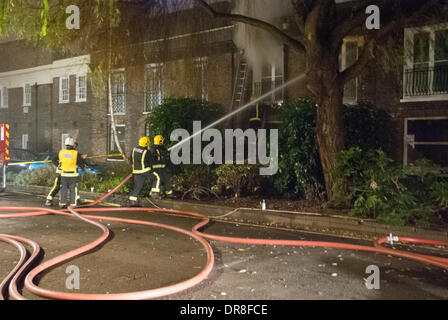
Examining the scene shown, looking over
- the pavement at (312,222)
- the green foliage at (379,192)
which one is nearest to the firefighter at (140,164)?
the pavement at (312,222)

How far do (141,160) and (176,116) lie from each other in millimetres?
2262

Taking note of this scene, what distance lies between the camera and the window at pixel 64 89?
25531 millimetres

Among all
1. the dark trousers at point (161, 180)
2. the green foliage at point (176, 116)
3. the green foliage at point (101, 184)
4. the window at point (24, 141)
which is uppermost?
the green foliage at point (176, 116)

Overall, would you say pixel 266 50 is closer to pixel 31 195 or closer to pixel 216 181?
pixel 216 181

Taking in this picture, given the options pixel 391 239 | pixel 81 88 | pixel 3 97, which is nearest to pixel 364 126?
pixel 391 239

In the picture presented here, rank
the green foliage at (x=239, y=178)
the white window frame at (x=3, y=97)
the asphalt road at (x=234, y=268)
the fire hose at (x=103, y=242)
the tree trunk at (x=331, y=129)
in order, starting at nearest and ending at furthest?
the fire hose at (x=103, y=242), the asphalt road at (x=234, y=268), the tree trunk at (x=331, y=129), the green foliage at (x=239, y=178), the white window frame at (x=3, y=97)

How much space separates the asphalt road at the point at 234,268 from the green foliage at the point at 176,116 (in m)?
4.99

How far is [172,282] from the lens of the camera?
15.4ft

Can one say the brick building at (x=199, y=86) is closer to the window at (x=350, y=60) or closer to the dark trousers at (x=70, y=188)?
the window at (x=350, y=60)

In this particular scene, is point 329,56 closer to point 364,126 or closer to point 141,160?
point 364,126

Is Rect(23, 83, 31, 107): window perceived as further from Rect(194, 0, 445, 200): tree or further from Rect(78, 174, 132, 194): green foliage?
Rect(194, 0, 445, 200): tree

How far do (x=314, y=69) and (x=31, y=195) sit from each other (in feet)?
31.7

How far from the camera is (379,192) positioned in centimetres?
800
